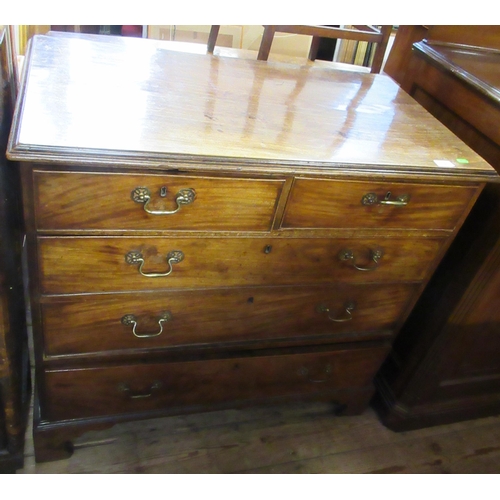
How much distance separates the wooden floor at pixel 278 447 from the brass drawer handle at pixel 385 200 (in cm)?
77

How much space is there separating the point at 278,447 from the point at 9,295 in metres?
0.83

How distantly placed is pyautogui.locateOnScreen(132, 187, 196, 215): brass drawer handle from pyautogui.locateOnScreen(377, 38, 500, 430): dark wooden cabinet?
683mm

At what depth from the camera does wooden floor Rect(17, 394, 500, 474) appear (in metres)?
1.23

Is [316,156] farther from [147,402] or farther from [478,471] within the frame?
[478,471]

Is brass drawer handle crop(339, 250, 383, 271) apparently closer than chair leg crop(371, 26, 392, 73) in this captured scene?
Yes

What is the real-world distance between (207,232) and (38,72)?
0.44 metres

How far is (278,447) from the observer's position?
1320mm

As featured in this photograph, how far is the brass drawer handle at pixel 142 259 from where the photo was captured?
879mm

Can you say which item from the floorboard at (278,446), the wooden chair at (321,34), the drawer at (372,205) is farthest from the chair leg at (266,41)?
the floorboard at (278,446)

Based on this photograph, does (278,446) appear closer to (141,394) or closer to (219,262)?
(141,394)

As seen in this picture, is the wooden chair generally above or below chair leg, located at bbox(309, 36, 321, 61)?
above

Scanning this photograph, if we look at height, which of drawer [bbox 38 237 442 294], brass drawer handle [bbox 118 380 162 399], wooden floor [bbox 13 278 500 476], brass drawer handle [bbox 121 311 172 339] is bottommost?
wooden floor [bbox 13 278 500 476]

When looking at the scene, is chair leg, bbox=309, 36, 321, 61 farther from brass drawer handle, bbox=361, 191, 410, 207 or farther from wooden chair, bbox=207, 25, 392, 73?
brass drawer handle, bbox=361, 191, 410, 207

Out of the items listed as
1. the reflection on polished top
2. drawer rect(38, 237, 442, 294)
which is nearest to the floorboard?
drawer rect(38, 237, 442, 294)
